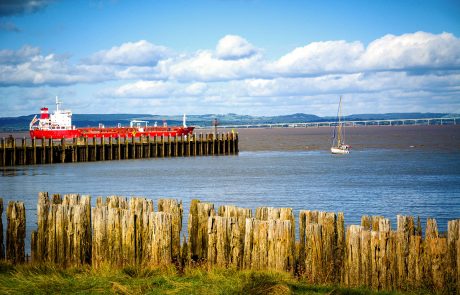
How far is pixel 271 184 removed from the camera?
52.7 metres

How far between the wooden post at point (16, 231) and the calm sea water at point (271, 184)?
1262 centimetres

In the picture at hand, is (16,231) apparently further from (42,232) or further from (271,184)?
(271,184)

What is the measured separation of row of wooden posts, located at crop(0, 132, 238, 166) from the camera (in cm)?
6856

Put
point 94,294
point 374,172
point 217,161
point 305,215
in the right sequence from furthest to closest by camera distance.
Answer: point 217,161 < point 374,172 < point 305,215 < point 94,294

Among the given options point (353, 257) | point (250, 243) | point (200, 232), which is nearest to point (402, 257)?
point (353, 257)

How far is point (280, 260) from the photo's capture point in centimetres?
1343

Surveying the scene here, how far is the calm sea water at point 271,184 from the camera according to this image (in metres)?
38.8

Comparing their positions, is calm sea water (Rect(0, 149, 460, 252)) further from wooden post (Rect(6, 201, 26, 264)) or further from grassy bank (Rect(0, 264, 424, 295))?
grassy bank (Rect(0, 264, 424, 295))

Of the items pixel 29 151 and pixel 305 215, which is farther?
pixel 29 151

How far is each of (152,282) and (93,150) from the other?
67033 mm

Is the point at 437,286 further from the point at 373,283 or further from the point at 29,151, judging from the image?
the point at 29,151

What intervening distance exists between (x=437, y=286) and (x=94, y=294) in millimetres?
6372

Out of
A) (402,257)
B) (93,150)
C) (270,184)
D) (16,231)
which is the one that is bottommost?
(270,184)

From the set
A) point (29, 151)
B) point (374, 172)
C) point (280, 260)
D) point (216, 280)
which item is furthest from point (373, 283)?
point (29, 151)
